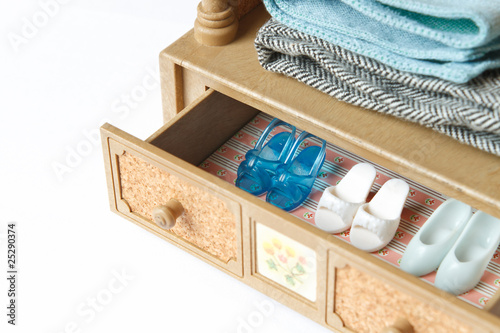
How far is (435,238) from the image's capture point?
52.8 inches

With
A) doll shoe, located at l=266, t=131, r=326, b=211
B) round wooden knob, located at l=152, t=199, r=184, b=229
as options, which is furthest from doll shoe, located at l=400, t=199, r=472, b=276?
round wooden knob, located at l=152, t=199, r=184, b=229

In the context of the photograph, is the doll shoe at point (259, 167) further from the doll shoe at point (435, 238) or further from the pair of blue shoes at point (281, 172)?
the doll shoe at point (435, 238)

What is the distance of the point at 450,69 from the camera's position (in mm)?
1195

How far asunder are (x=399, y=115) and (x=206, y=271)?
42cm

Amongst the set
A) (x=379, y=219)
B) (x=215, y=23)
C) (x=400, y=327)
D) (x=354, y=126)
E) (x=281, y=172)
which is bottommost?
(x=400, y=327)

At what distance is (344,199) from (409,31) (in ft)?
1.05

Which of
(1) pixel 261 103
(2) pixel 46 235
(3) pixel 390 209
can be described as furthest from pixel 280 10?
(2) pixel 46 235

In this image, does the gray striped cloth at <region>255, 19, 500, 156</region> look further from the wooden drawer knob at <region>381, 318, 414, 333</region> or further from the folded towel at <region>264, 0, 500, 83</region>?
the wooden drawer knob at <region>381, 318, 414, 333</region>

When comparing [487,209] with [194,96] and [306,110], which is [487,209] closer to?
[306,110]

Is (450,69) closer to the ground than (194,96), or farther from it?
closer to the ground

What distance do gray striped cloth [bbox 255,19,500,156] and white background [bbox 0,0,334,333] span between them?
364 mm

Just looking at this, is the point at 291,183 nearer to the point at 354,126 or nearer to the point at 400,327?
the point at 354,126

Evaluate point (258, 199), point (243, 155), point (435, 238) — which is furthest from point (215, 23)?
point (435, 238)

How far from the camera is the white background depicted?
4.34 ft
